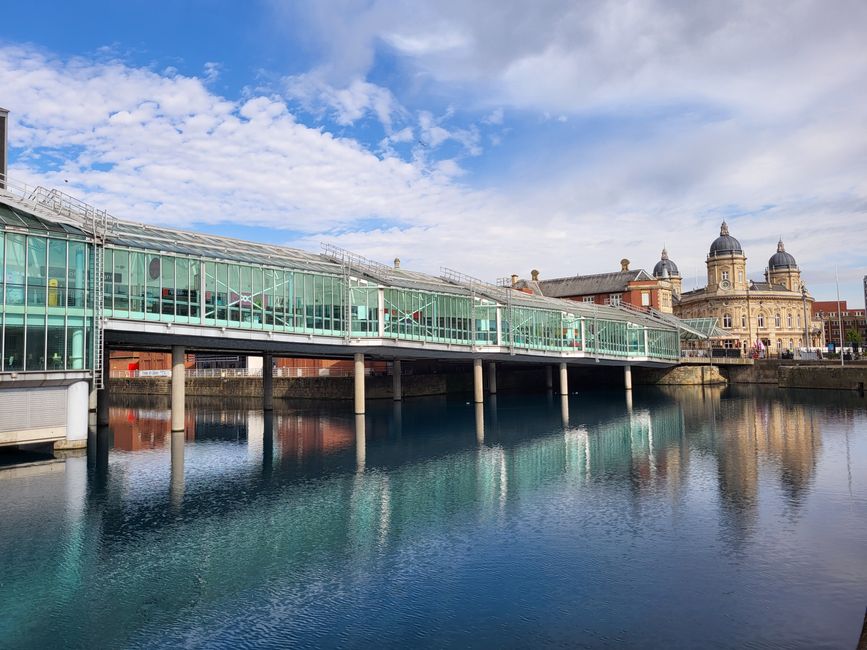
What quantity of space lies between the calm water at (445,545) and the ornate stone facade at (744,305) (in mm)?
112675

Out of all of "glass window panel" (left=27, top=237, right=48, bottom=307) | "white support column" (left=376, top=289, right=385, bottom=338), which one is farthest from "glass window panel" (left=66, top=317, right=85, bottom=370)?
"white support column" (left=376, top=289, right=385, bottom=338)

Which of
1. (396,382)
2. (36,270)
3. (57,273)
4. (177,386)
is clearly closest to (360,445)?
(177,386)

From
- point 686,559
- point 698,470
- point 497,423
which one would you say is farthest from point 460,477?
point 497,423

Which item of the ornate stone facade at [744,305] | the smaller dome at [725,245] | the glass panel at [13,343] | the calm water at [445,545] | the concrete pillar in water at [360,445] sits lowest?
the calm water at [445,545]

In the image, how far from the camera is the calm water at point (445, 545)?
16.4 metres

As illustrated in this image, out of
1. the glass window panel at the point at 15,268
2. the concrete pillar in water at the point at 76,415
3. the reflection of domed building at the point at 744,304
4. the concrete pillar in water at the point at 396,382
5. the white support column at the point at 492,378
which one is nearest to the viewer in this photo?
the glass window panel at the point at 15,268

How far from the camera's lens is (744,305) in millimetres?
150500

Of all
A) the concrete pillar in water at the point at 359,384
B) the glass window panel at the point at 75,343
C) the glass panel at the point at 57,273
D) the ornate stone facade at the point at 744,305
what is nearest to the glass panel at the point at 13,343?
the glass panel at the point at 57,273

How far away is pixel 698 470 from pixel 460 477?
43.4 ft

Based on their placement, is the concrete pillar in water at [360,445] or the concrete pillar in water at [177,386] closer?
the concrete pillar in water at [360,445]

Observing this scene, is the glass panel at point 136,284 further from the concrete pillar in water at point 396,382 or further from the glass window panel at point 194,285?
the concrete pillar in water at point 396,382

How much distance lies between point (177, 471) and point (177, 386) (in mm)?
15006

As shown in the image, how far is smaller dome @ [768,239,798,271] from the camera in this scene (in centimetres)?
17562

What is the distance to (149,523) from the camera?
26.4 meters
